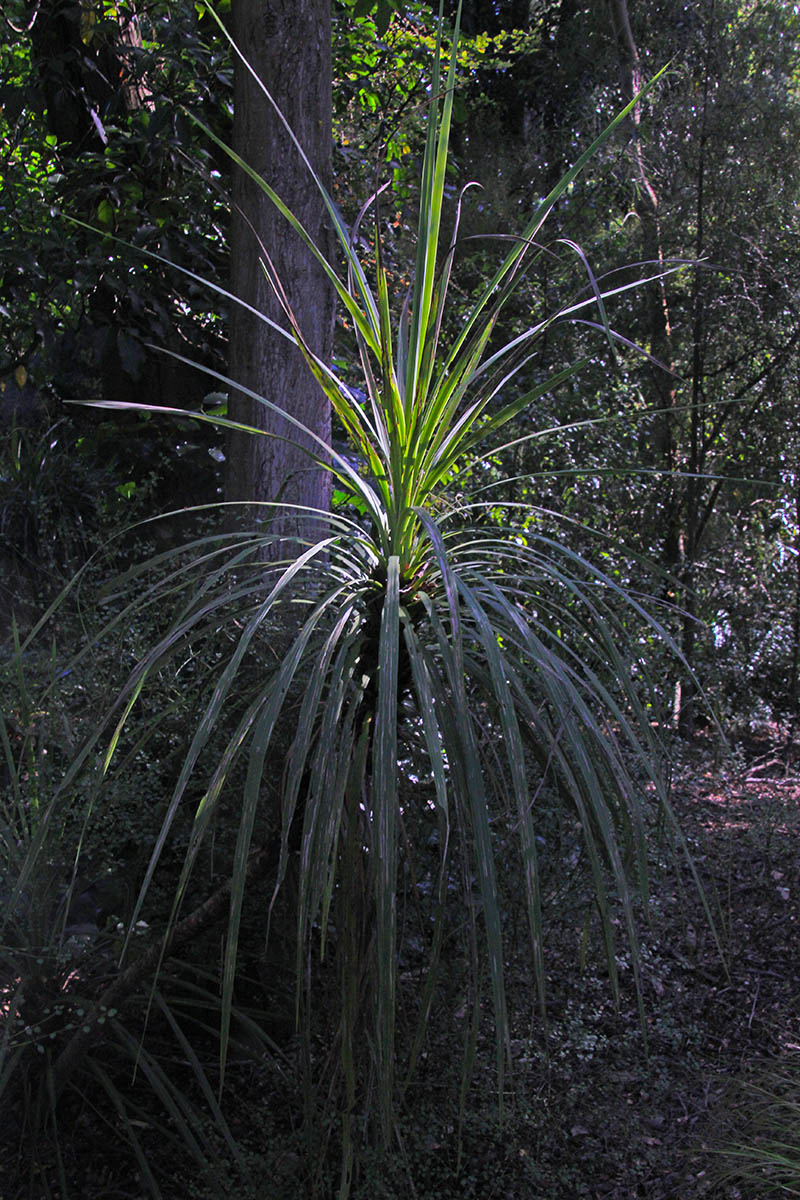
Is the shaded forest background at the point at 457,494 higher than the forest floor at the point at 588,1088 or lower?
higher

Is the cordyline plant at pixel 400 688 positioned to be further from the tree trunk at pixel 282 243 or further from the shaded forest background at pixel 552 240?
the shaded forest background at pixel 552 240

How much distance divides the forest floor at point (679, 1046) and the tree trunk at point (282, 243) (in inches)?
49.8

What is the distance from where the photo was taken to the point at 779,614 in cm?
530

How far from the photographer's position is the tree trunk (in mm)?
2479

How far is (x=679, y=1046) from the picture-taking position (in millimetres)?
2541

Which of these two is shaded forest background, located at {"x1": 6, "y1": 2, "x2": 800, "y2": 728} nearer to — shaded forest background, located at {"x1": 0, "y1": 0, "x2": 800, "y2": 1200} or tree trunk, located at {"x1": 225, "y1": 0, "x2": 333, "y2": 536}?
shaded forest background, located at {"x1": 0, "y1": 0, "x2": 800, "y2": 1200}

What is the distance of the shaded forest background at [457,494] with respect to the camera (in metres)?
1.96

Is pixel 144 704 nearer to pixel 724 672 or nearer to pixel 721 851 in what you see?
pixel 721 851

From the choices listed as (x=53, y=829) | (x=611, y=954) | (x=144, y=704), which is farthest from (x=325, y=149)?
(x=611, y=954)

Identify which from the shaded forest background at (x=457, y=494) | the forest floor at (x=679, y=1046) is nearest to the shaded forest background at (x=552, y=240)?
the shaded forest background at (x=457, y=494)

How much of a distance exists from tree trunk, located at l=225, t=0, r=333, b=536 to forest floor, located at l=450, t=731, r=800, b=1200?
126 centimetres

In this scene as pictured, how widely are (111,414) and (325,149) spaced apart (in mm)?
1509

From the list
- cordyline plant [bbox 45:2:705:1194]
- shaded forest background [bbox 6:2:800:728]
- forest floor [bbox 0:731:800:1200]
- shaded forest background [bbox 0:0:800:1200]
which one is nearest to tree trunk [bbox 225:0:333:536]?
shaded forest background [bbox 0:0:800:1200]

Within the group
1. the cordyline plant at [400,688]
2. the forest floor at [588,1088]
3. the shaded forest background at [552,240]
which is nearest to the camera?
the cordyline plant at [400,688]
